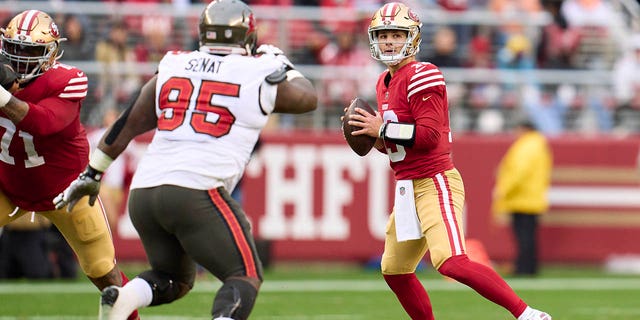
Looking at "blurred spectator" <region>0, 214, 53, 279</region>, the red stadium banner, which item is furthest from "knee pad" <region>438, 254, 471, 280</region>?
the red stadium banner

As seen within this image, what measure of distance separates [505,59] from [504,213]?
112 inches

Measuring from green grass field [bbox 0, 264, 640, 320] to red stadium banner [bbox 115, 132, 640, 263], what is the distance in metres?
0.39

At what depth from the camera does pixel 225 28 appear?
221 inches

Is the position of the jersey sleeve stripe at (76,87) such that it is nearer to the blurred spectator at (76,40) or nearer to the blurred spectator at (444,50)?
the blurred spectator at (76,40)

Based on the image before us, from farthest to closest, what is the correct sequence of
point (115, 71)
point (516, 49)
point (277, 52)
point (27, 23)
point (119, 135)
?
point (516, 49), point (115, 71), point (27, 23), point (277, 52), point (119, 135)

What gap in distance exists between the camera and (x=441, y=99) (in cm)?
637

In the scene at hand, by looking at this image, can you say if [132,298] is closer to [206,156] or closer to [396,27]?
[206,156]

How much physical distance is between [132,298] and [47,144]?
1.64 meters

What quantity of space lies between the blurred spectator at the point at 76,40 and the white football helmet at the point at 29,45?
679 cm

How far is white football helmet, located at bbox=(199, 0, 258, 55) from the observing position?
5617 millimetres

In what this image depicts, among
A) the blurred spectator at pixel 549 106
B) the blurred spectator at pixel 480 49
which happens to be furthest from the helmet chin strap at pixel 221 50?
the blurred spectator at pixel 480 49

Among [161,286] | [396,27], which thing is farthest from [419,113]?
[161,286]

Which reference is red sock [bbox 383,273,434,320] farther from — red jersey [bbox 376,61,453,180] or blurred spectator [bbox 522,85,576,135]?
blurred spectator [bbox 522,85,576,135]

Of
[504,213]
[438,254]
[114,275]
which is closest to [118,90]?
[504,213]
